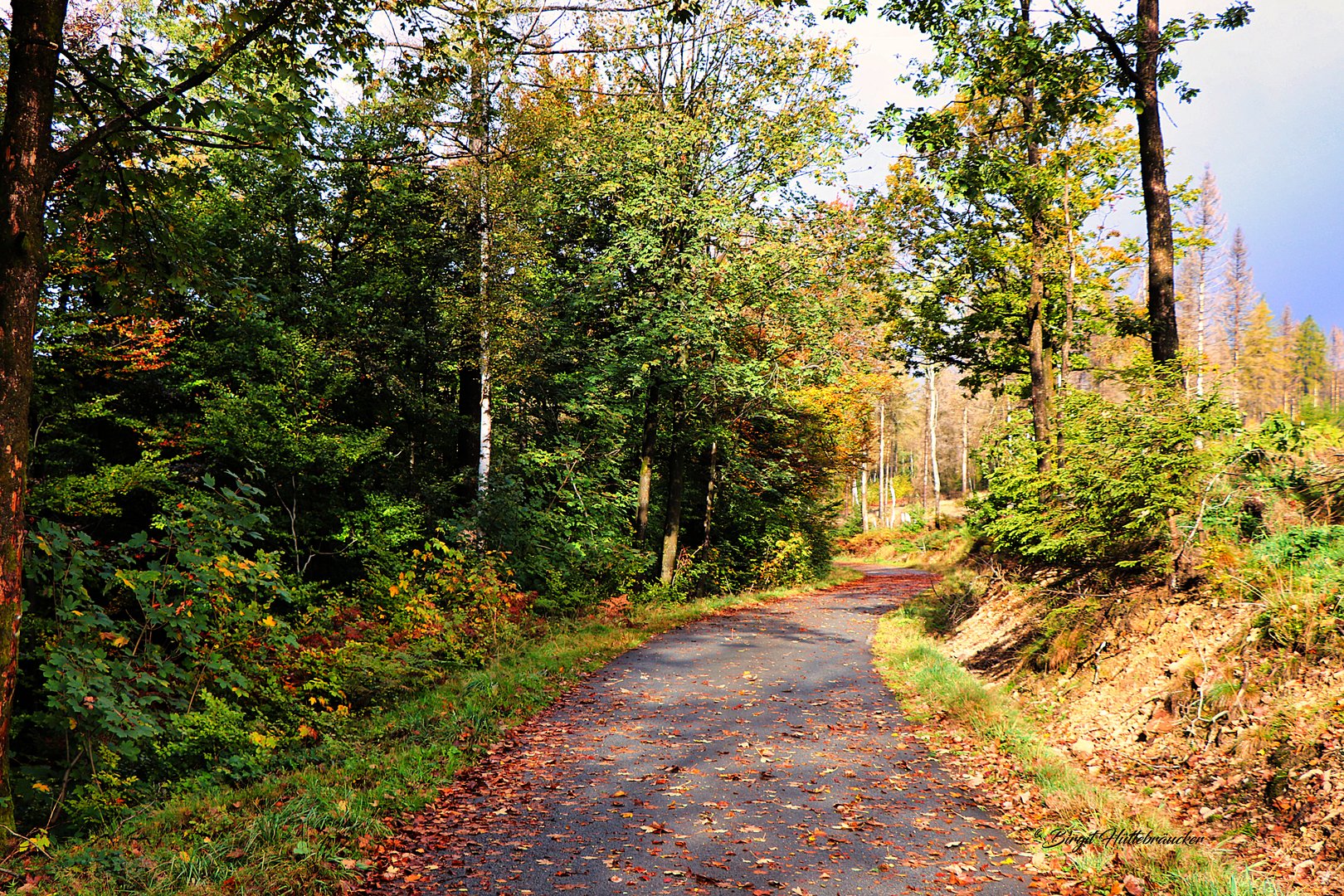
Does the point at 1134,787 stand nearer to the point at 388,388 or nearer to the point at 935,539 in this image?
the point at 388,388

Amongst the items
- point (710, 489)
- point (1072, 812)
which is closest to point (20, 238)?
point (1072, 812)

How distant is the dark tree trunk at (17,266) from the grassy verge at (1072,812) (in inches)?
272

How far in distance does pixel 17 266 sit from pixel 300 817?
4.09 meters

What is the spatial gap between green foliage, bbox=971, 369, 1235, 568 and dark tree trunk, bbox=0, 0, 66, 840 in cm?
1004

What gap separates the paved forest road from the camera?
4875 mm

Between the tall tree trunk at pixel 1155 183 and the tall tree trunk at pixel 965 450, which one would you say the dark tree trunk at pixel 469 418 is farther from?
the tall tree trunk at pixel 965 450

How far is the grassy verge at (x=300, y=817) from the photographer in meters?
4.38

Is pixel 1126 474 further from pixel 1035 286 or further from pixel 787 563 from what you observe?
pixel 787 563

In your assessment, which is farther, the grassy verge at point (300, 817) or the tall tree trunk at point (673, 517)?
the tall tree trunk at point (673, 517)

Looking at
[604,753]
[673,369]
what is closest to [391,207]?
[673,369]

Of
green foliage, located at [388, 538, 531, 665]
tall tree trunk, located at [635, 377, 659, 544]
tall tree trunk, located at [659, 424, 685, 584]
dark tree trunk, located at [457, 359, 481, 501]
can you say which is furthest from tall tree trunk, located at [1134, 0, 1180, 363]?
tall tree trunk, located at [659, 424, 685, 584]

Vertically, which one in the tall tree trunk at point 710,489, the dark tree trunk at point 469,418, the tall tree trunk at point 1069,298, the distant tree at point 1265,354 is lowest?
the tall tree trunk at point 710,489

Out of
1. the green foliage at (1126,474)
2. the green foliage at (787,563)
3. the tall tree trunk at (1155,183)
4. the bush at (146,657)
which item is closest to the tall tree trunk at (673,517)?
the green foliage at (787,563)

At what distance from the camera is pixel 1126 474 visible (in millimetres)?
8578
